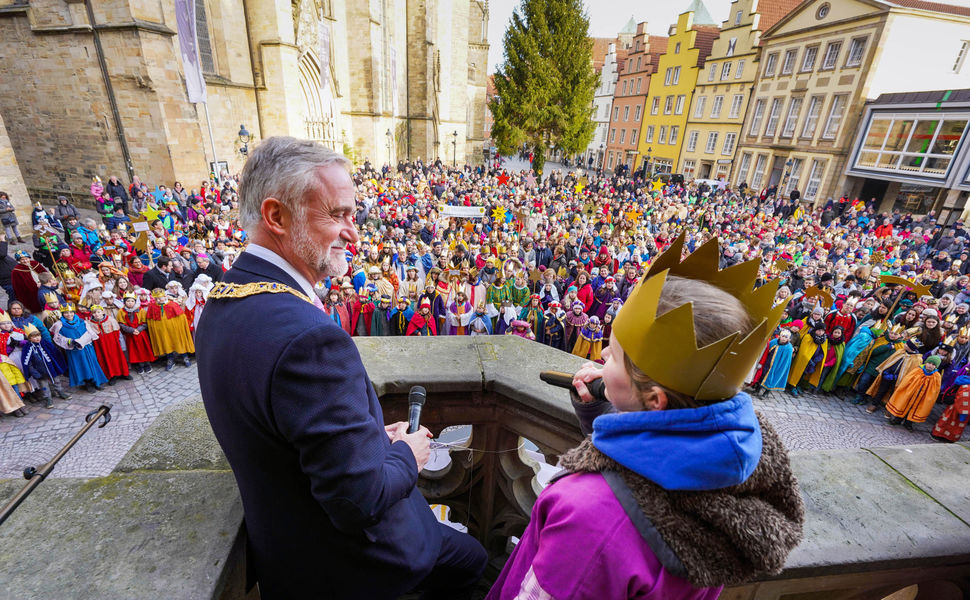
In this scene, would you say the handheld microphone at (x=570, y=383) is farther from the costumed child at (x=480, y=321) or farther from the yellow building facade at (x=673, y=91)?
the yellow building facade at (x=673, y=91)

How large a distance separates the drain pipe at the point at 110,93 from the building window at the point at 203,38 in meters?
3.52

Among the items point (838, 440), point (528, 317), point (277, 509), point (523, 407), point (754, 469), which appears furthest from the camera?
point (528, 317)

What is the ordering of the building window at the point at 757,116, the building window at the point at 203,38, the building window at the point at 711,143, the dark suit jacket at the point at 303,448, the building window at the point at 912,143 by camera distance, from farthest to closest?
the building window at the point at 711,143, the building window at the point at 757,116, the building window at the point at 912,143, the building window at the point at 203,38, the dark suit jacket at the point at 303,448

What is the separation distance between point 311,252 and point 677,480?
112 cm

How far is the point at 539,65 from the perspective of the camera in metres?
29.7

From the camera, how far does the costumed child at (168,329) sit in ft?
24.2

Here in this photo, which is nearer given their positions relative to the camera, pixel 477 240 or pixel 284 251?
pixel 284 251

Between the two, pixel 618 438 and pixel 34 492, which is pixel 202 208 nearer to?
pixel 34 492

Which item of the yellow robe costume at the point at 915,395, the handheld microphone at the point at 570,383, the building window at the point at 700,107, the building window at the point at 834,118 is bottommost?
the yellow robe costume at the point at 915,395

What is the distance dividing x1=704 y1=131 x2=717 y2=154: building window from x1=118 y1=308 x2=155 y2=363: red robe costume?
35490 millimetres

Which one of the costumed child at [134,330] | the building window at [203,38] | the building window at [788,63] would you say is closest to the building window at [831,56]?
the building window at [788,63]

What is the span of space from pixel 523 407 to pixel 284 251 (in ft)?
4.16

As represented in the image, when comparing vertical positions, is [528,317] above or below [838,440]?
above

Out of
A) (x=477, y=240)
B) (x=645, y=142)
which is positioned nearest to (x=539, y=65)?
(x=645, y=142)
